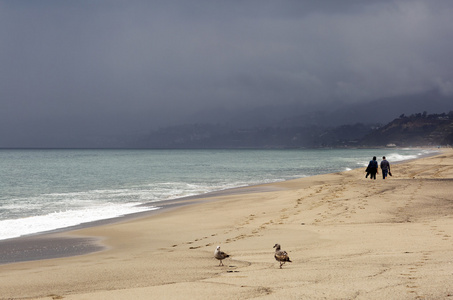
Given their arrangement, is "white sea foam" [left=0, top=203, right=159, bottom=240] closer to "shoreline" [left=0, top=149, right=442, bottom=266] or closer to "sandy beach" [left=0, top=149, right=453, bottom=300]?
"shoreline" [left=0, top=149, right=442, bottom=266]

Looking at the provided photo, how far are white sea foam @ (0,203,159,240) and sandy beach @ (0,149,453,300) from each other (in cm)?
181

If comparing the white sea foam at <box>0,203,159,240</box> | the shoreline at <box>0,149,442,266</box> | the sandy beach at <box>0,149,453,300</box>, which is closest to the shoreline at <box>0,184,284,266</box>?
the shoreline at <box>0,149,442,266</box>

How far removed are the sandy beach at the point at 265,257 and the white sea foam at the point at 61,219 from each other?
5.94 feet

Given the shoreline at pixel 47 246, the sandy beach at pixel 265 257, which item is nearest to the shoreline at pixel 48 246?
the shoreline at pixel 47 246

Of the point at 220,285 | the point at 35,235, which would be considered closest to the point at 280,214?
the point at 35,235

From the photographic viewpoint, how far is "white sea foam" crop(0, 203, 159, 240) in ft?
53.5

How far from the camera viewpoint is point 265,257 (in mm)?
9484

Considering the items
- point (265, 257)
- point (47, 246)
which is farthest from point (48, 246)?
point (265, 257)

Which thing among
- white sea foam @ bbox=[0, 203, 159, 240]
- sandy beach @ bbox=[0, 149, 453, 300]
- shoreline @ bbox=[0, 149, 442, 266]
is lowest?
white sea foam @ bbox=[0, 203, 159, 240]

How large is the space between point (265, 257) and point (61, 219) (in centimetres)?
1233

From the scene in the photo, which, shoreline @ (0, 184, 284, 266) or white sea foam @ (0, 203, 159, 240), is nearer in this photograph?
shoreline @ (0, 184, 284, 266)

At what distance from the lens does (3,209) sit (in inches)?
913

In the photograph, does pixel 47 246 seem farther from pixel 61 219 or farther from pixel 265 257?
pixel 265 257

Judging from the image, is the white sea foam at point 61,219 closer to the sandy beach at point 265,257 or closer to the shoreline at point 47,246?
the shoreline at point 47,246
